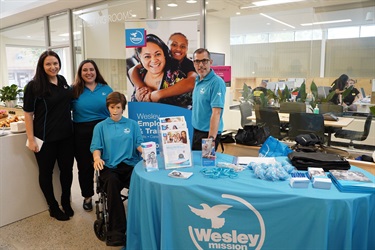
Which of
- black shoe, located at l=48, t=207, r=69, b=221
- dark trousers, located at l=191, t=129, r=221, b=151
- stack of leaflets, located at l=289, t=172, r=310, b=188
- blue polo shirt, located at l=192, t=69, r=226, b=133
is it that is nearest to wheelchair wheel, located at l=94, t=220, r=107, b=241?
black shoe, located at l=48, t=207, r=69, b=221

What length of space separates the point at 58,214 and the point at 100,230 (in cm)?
74

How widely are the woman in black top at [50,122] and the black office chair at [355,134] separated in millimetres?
3016

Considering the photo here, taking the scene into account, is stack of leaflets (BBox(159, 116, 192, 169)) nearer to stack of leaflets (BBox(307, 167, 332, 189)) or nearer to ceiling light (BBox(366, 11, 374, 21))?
stack of leaflets (BBox(307, 167, 332, 189))

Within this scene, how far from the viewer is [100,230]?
2.58 m

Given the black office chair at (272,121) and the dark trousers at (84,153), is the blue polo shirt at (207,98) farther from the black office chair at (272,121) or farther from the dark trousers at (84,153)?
the black office chair at (272,121)

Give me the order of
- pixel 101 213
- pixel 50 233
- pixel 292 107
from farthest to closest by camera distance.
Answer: pixel 292 107 → pixel 50 233 → pixel 101 213

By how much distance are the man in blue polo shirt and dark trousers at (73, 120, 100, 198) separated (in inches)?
40.5

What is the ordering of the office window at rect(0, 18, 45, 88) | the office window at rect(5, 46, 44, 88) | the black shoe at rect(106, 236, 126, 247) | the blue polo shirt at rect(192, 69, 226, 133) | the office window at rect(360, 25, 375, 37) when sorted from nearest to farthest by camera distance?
the black shoe at rect(106, 236, 126, 247) → the blue polo shirt at rect(192, 69, 226, 133) → the office window at rect(360, 25, 375, 37) → the office window at rect(0, 18, 45, 88) → the office window at rect(5, 46, 44, 88)

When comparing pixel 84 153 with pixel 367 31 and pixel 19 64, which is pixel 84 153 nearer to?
pixel 367 31

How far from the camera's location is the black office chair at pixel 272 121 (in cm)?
398

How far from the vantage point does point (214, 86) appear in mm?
2887

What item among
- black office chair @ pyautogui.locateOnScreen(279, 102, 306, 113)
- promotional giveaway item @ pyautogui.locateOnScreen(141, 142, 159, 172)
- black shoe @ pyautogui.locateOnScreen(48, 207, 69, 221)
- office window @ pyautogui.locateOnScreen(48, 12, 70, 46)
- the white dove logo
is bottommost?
black shoe @ pyautogui.locateOnScreen(48, 207, 69, 221)

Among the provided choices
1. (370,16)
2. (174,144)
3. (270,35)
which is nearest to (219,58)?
(270,35)

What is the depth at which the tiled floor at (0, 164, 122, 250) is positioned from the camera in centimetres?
261
